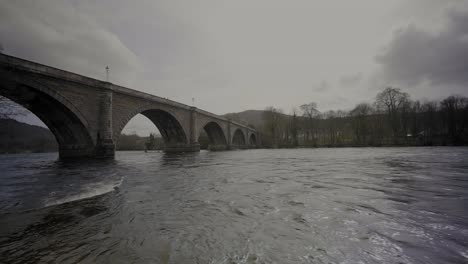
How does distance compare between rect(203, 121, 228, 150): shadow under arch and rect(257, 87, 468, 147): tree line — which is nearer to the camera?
rect(257, 87, 468, 147): tree line

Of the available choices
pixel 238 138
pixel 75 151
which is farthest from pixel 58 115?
pixel 238 138

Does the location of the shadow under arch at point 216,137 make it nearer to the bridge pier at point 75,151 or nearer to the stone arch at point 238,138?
the stone arch at point 238,138

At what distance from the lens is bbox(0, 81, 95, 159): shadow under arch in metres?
14.5

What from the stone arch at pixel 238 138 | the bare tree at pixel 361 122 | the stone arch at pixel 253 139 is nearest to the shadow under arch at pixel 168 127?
the stone arch at pixel 238 138

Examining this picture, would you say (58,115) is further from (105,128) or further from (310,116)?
(310,116)

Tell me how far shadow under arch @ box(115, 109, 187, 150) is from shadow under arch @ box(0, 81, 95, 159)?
10005 millimetres

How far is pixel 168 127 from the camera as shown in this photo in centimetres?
3253

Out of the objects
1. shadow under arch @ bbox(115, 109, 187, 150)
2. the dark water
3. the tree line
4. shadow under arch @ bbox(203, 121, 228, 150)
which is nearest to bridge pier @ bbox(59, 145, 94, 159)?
shadow under arch @ bbox(115, 109, 187, 150)

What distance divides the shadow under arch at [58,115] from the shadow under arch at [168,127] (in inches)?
394

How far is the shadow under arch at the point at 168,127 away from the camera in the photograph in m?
28.7

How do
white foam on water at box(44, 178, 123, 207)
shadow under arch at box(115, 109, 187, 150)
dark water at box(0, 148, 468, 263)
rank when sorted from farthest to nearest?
shadow under arch at box(115, 109, 187, 150), white foam on water at box(44, 178, 123, 207), dark water at box(0, 148, 468, 263)

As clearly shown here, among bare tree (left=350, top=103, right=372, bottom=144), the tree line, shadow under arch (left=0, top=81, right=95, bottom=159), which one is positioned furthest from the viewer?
bare tree (left=350, top=103, right=372, bottom=144)

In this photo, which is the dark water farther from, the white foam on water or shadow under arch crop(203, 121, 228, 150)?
shadow under arch crop(203, 121, 228, 150)

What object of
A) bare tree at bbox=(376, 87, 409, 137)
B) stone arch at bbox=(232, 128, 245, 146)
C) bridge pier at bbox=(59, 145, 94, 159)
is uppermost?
bare tree at bbox=(376, 87, 409, 137)
